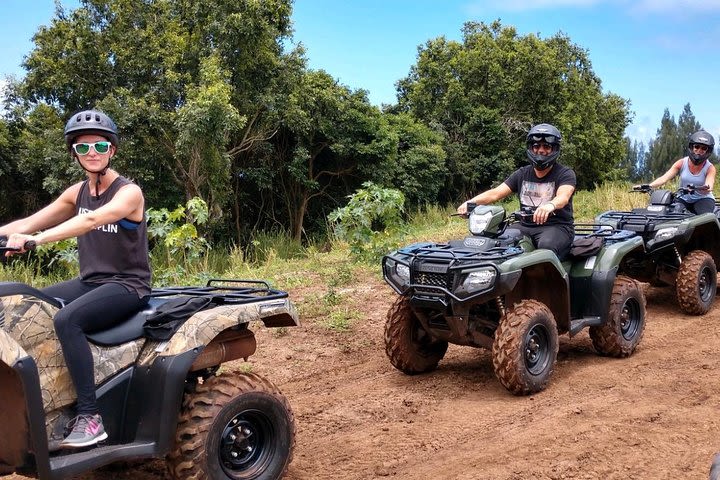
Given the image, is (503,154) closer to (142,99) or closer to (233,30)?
(233,30)

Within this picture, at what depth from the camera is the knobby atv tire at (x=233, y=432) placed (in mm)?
3682

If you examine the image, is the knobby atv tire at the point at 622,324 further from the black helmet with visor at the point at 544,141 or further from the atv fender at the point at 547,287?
the black helmet with visor at the point at 544,141

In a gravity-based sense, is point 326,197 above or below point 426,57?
below

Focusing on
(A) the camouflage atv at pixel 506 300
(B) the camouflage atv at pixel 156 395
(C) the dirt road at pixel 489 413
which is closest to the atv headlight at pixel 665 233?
(C) the dirt road at pixel 489 413

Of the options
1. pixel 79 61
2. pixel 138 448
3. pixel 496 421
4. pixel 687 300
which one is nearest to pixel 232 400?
pixel 138 448

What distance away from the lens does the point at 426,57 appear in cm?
3366

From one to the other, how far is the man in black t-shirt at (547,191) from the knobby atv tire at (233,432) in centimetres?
287

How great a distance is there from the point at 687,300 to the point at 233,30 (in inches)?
552

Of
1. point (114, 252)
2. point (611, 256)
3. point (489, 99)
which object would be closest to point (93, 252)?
point (114, 252)

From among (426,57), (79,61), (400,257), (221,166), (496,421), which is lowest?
(496,421)

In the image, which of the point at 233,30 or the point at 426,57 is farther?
the point at 426,57

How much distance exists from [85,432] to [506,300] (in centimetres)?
353

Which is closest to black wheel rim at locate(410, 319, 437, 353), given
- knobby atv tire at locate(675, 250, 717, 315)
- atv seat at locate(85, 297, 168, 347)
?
atv seat at locate(85, 297, 168, 347)

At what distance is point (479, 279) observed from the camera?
527 centimetres
